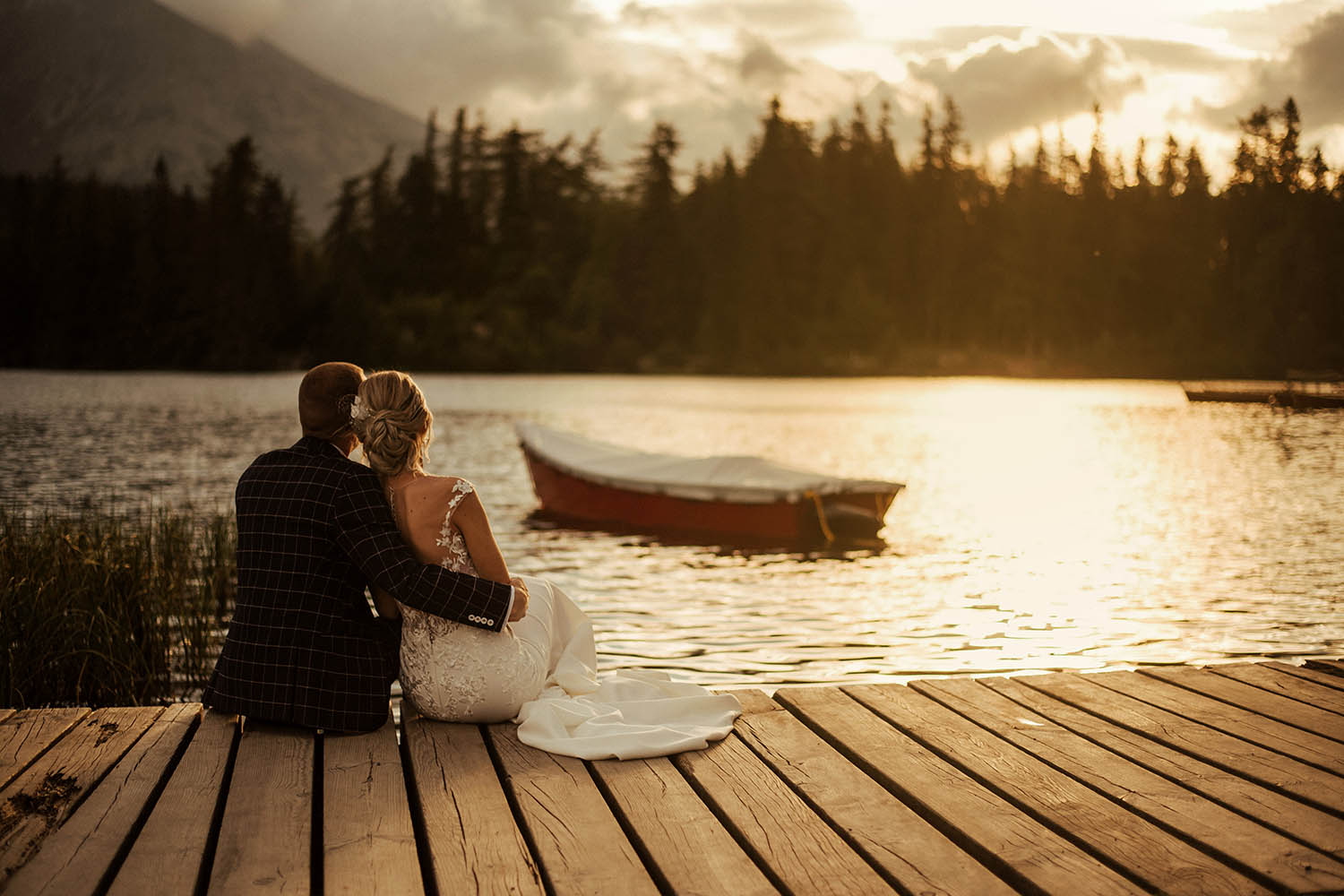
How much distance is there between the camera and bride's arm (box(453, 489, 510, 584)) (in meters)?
4.29

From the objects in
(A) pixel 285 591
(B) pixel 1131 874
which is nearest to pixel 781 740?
(B) pixel 1131 874

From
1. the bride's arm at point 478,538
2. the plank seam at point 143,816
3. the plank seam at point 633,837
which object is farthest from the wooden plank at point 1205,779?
the plank seam at point 143,816

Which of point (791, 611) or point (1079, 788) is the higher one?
point (1079, 788)

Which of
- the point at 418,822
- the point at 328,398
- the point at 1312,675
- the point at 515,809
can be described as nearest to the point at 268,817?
the point at 418,822

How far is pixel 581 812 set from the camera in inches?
140

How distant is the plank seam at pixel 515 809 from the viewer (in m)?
3.12

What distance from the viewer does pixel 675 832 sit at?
341 cm

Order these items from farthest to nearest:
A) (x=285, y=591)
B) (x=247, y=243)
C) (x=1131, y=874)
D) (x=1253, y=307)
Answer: (x=247, y=243)
(x=1253, y=307)
(x=285, y=591)
(x=1131, y=874)

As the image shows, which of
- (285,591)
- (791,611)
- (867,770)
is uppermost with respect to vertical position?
(285,591)

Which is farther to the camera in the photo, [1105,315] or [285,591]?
[1105,315]

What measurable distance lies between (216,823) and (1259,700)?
4.04 metres

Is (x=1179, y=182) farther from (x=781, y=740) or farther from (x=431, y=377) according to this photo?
(x=781, y=740)

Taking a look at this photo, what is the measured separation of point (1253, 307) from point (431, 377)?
Answer: 5797 cm

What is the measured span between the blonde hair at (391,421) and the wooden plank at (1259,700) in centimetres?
337
